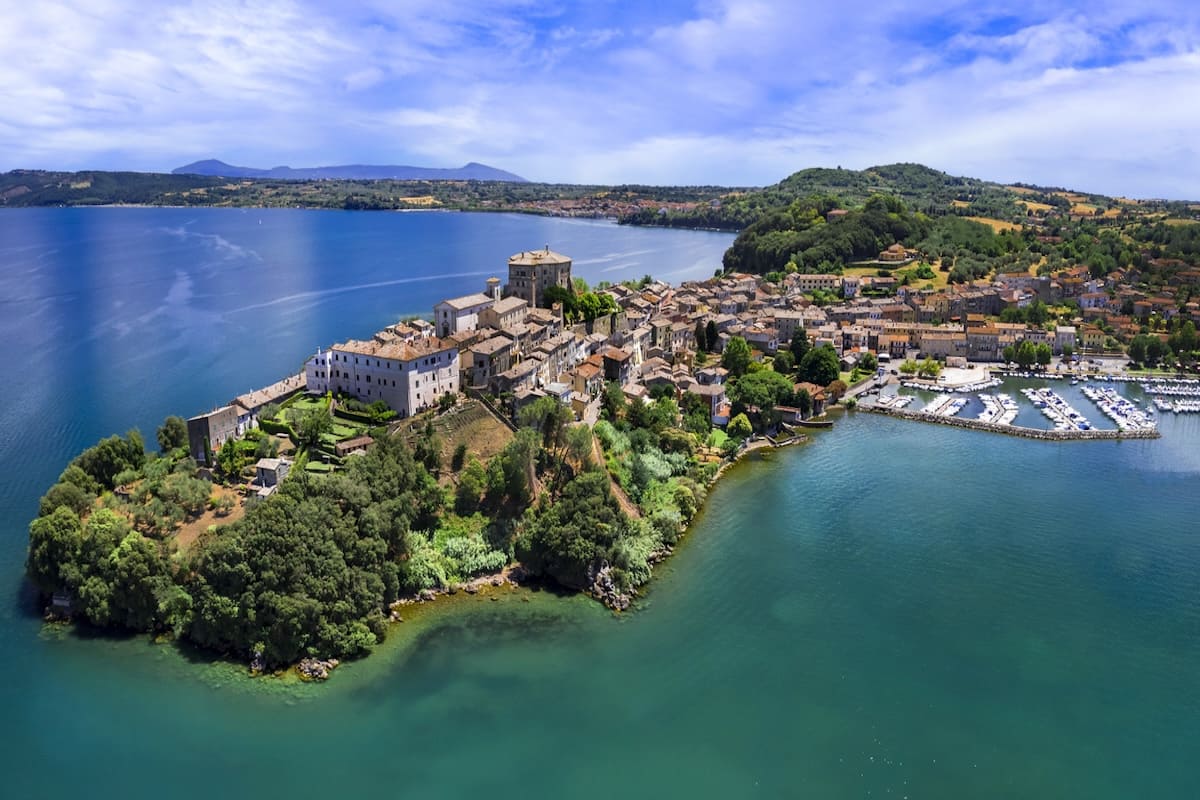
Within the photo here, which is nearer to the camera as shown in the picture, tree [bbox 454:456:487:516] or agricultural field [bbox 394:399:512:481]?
tree [bbox 454:456:487:516]

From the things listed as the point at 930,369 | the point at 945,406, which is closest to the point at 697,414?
the point at 945,406

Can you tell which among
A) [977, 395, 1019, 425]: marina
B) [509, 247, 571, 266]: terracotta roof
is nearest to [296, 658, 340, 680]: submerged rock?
[509, 247, 571, 266]: terracotta roof

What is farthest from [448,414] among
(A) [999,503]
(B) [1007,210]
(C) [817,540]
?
(B) [1007,210]

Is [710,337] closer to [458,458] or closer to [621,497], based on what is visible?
[621,497]

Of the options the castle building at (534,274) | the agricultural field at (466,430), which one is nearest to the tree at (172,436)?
the agricultural field at (466,430)

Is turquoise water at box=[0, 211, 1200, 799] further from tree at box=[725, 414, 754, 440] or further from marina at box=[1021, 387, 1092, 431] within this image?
marina at box=[1021, 387, 1092, 431]

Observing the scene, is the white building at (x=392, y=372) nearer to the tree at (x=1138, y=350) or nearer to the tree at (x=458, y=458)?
the tree at (x=458, y=458)
